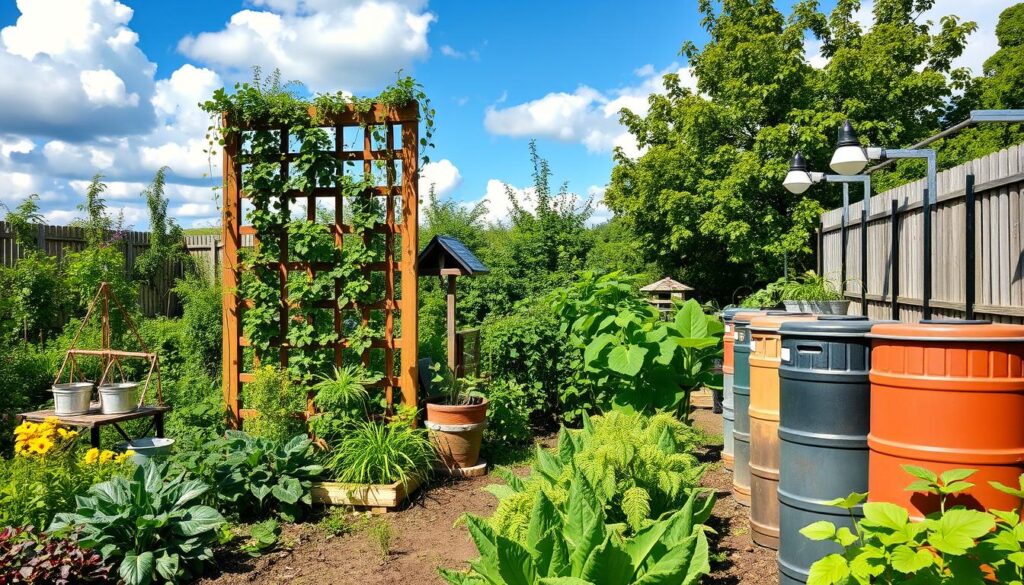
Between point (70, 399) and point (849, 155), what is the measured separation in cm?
571

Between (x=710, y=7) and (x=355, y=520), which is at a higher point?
(x=710, y=7)

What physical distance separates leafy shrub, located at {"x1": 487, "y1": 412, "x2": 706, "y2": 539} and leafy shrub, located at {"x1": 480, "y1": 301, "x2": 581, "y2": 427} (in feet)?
9.93

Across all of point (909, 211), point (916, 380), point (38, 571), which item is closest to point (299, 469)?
point (38, 571)

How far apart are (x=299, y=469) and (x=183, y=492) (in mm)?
948

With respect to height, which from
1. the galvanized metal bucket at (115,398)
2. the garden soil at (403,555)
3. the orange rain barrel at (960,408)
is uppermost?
the orange rain barrel at (960,408)

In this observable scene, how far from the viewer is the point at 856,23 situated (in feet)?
51.2

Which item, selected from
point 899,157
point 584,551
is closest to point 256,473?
point 584,551

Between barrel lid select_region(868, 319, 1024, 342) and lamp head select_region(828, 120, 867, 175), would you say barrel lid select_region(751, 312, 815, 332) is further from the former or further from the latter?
lamp head select_region(828, 120, 867, 175)

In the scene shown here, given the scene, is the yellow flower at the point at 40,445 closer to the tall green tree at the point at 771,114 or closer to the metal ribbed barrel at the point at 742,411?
the metal ribbed barrel at the point at 742,411

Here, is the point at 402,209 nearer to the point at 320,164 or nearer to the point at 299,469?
the point at 320,164

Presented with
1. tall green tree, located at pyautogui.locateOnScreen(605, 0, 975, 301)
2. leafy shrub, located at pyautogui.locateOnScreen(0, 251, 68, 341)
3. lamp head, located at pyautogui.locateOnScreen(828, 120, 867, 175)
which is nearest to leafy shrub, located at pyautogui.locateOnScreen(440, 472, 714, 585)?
lamp head, located at pyautogui.locateOnScreen(828, 120, 867, 175)

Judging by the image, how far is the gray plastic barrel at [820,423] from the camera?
2734mm

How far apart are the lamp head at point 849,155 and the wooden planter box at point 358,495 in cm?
372

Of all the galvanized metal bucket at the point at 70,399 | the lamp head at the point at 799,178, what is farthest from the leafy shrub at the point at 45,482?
the lamp head at the point at 799,178
